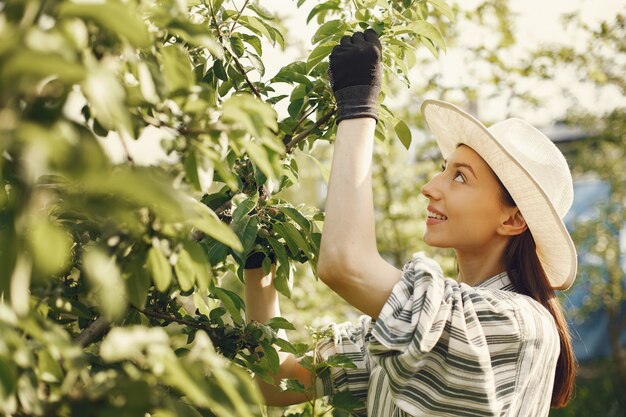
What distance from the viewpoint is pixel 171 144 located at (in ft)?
3.37

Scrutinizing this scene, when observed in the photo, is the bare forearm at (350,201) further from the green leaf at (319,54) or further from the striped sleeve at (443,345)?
the green leaf at (319,54)

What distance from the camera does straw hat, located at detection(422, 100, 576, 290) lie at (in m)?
1.90

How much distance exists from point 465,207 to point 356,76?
505 millimetres

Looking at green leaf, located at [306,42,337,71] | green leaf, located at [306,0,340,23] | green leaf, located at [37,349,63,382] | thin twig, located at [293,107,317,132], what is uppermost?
green leaf, located at [306,0,340,23]

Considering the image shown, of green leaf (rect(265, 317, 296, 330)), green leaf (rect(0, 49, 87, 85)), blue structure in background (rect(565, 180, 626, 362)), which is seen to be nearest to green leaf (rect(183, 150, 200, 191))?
green leaf (rect(0, 49, 87, 85))

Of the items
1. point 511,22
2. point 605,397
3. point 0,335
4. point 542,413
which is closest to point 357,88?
point 542,413

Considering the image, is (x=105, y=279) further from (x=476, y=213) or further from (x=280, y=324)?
(x=476, y=213)

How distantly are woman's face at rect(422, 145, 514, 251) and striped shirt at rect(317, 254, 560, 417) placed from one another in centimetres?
21

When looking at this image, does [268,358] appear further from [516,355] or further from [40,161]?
[40,161]

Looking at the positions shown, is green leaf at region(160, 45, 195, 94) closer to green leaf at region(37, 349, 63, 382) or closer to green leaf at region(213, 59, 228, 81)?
green leaf at region(37, 349, 63, 382)

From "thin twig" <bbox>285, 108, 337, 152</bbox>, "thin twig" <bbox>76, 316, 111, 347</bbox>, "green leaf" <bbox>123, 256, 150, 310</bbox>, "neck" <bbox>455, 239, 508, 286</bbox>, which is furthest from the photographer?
"neck" <bbox>455, 239, 508, 286</bbox>

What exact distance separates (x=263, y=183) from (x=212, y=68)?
279 millimetres

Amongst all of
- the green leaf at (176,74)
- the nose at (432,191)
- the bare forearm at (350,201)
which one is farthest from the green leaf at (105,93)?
the nose at (432,191)

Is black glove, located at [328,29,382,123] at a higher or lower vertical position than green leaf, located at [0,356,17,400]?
higher
